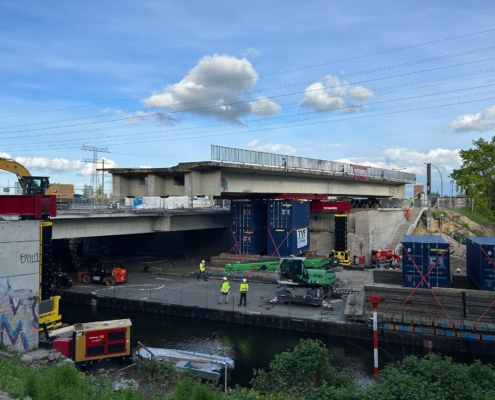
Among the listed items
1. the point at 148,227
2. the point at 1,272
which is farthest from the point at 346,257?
the point at 1,272

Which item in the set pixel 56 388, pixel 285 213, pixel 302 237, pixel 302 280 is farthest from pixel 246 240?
pixel 56 388

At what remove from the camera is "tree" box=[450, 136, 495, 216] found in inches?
2361

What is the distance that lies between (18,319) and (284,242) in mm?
22928

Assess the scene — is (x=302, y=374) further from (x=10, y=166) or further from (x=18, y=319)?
(x=10, y=166)

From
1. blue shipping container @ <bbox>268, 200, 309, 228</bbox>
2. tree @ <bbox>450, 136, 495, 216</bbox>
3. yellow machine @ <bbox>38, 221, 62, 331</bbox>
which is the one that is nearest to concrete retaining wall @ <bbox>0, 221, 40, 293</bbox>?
Result: yellow machine @ <bbox>38, 221, 62, 331</bbox>

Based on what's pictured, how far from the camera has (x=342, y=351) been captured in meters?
18.4

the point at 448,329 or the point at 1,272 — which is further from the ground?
the point at 1,272

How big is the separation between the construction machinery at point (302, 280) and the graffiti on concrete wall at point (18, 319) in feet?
39.6

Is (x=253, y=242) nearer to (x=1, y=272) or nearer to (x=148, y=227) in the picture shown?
(x=148, y=227)

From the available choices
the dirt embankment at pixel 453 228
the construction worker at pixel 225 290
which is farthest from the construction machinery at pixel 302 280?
the dirt embankment at pixel 453 228

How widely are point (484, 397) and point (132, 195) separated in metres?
26.9

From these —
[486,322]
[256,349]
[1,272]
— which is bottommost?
[256,349]

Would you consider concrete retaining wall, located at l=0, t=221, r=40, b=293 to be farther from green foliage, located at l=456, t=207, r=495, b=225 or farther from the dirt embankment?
green foliage, located at l=456, t=207, r=495, b=225

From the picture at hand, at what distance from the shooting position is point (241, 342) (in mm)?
19875
